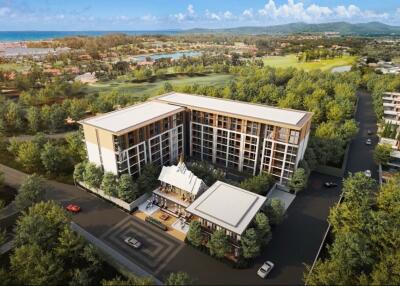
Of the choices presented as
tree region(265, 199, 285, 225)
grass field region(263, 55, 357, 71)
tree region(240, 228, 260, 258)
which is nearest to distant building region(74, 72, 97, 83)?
grass field region(263, 55, 357, 71)

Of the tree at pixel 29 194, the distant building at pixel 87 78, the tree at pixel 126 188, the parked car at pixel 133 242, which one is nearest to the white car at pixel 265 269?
the parked car at pixel 133 242

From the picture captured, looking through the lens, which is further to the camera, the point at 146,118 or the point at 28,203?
the point at 146,118

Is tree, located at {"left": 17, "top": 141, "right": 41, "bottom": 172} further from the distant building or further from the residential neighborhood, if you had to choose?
the distant building

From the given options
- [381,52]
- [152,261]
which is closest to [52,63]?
[152,261]

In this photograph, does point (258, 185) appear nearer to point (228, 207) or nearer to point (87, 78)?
point (228, 207)

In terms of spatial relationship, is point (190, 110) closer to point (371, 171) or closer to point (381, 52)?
point (371, 171)

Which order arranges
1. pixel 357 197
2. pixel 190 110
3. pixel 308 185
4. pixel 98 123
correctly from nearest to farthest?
pixel 357 197
pixel 98 123
pixel 308 185
pixel 190 110

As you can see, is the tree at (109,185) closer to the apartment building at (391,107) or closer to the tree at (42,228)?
the tree at (42,228)
